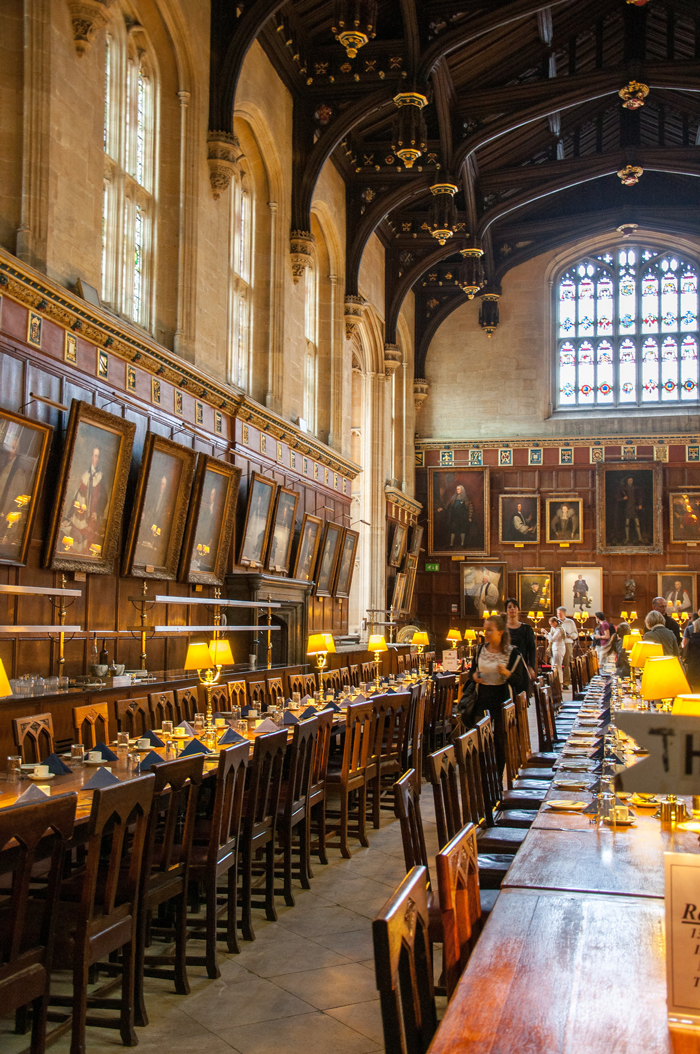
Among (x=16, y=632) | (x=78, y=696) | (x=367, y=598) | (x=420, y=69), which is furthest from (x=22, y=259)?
(x=367, y=598)

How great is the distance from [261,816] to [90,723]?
4.74 feet

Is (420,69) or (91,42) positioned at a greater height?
(420,69)

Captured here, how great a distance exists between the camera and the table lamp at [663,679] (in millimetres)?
4539

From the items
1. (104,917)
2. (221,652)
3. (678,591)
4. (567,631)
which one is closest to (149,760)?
(104,917)

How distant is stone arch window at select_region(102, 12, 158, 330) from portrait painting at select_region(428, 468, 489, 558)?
14063 mm

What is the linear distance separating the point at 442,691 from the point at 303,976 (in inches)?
239

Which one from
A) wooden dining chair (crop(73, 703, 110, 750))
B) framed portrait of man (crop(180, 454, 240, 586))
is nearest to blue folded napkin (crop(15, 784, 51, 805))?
wooden dining chair (crop(73, 703, 110, 750))

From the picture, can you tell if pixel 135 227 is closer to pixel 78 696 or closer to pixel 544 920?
pixel 78 696

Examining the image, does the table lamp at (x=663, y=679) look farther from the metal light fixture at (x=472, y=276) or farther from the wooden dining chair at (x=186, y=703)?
the metal light fixture at (x=472, y=276)

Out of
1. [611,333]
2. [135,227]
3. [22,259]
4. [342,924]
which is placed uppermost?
[611,333]

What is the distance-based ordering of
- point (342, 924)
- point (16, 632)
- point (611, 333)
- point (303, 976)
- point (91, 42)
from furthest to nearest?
point (611, 333), point (91, 42), point (16, 632), point (342, 924), point (303, 976)

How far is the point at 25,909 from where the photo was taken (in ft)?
9.54

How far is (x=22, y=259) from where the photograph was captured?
7285mm

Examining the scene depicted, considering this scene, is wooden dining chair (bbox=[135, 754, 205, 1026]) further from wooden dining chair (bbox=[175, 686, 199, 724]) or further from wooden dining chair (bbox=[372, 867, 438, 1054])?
wooden dining chair (bbox=[175, 686, 199, 724])
